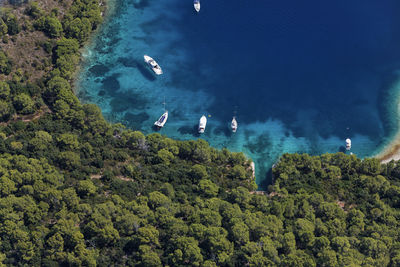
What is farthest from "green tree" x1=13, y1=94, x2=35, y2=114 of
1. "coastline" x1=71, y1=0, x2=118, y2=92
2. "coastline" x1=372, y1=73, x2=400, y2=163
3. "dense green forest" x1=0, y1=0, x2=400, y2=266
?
"coastline" x1=372, y1=73, x2=400, y2=163

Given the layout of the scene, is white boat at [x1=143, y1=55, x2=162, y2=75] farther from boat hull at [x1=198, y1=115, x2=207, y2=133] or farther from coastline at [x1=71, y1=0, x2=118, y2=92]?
boat hull at [x1=198, y1=115, x2=207, y2=133]

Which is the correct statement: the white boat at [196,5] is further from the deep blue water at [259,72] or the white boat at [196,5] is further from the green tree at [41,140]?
the green tree at [41,140]

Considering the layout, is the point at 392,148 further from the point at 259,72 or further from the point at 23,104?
the point at 23,104

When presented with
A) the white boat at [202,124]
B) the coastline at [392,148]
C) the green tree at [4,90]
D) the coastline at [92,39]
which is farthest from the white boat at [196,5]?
the coastline at [392,148]

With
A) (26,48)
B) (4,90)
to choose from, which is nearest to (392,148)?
(4,90)

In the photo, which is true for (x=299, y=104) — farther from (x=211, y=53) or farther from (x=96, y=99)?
→ (x=96, y=99)

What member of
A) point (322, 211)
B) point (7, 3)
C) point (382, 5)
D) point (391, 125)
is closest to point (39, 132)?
point (7, 3)
